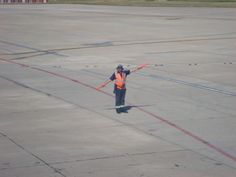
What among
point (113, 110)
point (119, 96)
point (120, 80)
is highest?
point (120, 80)

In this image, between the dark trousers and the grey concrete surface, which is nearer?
the grey concrete surface

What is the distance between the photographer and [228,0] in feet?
359

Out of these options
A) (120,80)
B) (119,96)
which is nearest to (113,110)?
(119,96)

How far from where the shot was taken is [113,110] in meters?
26.0

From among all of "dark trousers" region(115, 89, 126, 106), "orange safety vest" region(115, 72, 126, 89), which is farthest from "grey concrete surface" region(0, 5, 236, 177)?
"orange safety vest" region(115, 72, 126, 89)

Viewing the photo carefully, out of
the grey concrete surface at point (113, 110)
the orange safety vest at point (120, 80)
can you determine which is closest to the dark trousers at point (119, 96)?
the orange safety vest at point (120, 80)

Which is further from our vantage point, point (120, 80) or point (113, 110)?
point (113, 110)

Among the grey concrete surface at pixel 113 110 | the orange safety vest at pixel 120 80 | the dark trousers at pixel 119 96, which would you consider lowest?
the grey concrete surface at pixel 113 110

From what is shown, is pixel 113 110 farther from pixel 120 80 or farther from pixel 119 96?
pixel 120 80

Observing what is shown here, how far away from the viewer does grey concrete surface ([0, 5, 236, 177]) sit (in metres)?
18.5

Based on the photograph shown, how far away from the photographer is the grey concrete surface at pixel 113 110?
1845 centimetres

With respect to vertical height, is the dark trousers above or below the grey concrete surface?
above

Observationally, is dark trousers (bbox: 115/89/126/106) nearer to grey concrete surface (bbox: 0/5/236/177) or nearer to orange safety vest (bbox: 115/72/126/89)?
orange safety vest (bbox: 115/72/126/89)

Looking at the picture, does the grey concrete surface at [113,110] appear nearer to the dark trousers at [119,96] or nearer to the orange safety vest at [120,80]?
the dark trousers at [119,96]
